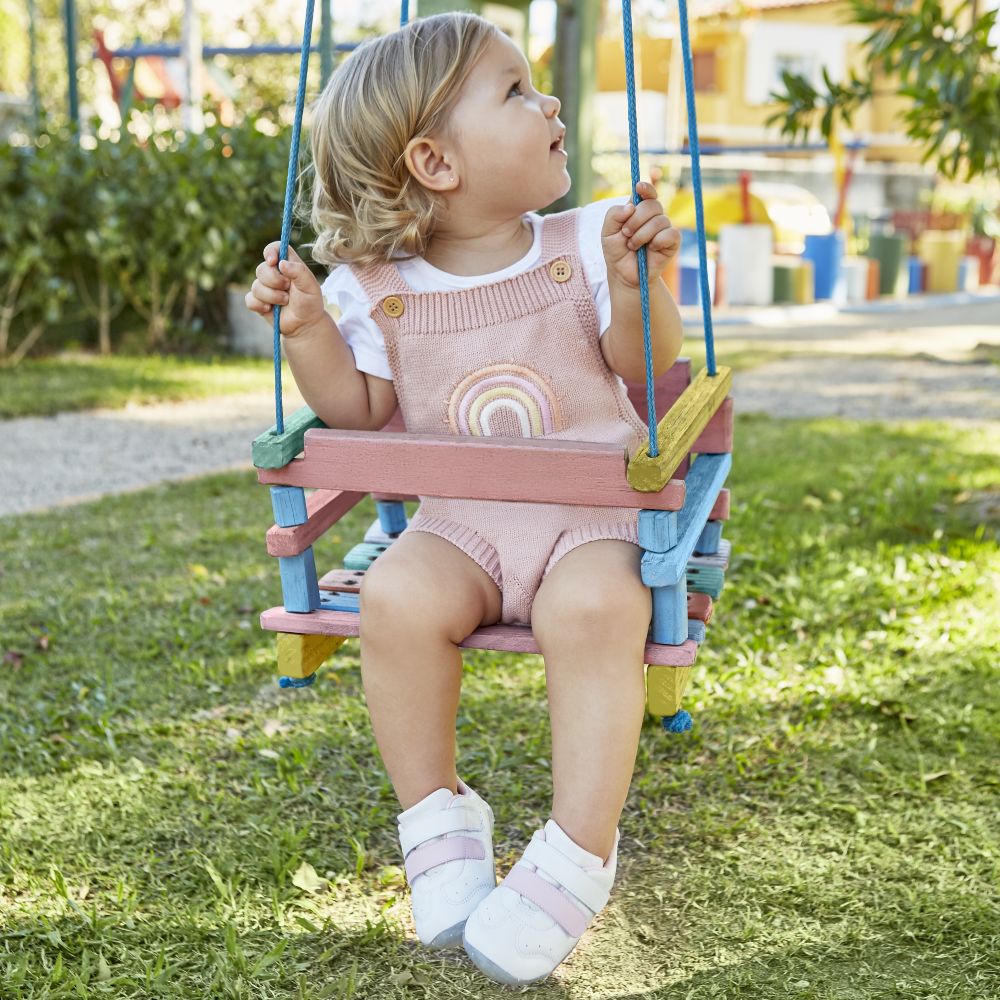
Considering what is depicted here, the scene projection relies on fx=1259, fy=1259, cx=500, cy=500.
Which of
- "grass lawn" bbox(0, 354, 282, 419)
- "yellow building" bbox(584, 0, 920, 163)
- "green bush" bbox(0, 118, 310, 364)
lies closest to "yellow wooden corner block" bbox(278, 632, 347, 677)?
"grass lawn" bbox(0, 354, 282, 419)

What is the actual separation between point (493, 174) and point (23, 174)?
572cm

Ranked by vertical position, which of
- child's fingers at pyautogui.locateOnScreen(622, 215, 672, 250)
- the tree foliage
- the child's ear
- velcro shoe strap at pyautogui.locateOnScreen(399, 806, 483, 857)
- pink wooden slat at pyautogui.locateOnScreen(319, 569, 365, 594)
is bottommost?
velcro shoe strap at pyautogui.locateOnScreen(399, 806, 483, 857)

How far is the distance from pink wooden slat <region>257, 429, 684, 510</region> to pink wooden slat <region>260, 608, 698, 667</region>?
212 millimetres

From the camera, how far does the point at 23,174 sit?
6945mm

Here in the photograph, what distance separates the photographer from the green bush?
6.91 meters

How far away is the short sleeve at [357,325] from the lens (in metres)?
2.11

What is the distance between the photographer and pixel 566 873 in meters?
1.77

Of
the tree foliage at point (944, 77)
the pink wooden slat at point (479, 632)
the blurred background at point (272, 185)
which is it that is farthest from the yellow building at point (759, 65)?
the pink wooden slat at point (479, 632)

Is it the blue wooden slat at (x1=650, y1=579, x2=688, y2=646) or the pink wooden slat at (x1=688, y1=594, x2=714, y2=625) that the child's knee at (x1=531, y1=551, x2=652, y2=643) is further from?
the pink wooden slat at (x1=688, y1=594, x2=714, y2=625)

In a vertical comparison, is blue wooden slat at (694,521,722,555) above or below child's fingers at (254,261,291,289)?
below

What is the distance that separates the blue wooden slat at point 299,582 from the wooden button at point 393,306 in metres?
0.42

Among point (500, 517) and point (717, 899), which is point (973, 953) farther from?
point (500, 517)

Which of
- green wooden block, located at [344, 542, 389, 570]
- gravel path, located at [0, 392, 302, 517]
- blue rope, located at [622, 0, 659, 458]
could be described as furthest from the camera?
gravel path, located at [0, 392, 302, 517]

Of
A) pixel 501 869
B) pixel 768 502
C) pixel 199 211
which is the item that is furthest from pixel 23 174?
pixel 501 869
